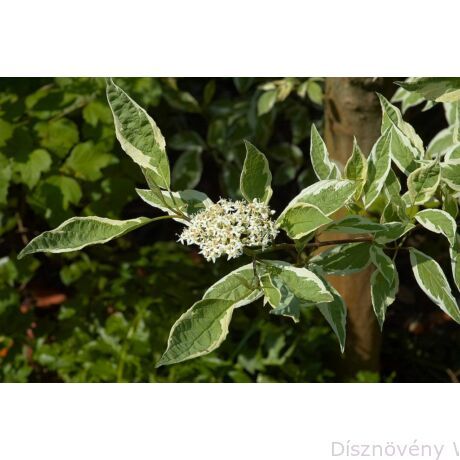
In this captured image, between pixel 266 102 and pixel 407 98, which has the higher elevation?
pixel 407 98

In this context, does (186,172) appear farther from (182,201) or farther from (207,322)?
(207,322)

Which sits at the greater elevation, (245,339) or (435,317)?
(245,339)

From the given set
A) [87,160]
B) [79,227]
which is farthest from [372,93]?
[79,227]

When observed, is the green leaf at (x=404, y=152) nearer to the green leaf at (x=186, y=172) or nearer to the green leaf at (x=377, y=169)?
the green leaf at (x=377, y=169)

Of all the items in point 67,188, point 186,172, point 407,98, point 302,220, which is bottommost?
point 186,172

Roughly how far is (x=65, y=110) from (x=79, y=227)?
105 cm

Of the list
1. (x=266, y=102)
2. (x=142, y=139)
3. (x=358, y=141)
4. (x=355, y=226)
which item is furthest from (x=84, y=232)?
(x=266, y=102)

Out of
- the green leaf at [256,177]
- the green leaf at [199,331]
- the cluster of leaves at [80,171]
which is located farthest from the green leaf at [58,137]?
the green leaf at [199,331]

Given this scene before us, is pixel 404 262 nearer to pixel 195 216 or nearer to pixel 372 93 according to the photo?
pixel 372 93

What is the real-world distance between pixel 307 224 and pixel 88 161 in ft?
3.41

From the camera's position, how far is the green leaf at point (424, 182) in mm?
987

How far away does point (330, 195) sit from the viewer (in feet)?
3.03
